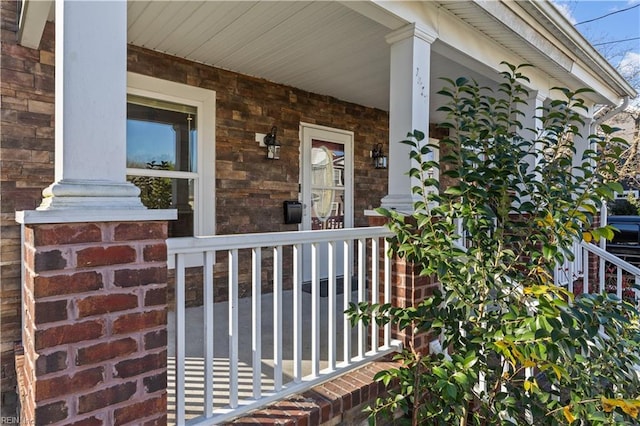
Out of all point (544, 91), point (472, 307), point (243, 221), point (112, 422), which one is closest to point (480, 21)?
point (544, 91)

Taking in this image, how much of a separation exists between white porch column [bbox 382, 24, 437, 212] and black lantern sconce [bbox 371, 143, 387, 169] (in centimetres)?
264

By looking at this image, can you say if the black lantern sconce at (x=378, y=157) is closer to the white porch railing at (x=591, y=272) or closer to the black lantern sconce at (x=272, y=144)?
the black lantern sconce at (x=272, y=144)

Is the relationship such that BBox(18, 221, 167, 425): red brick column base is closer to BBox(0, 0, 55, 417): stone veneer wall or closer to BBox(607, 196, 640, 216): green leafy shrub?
BBox(0, 0, 55, 417): stone veneer wall

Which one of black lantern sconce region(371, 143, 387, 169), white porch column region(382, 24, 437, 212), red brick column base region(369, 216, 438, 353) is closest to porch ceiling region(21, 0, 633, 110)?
white porch column region(382, 24, 437, 212)

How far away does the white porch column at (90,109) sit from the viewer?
4.18 ft

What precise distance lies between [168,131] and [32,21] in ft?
4.10

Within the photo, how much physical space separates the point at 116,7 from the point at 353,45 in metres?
2.12

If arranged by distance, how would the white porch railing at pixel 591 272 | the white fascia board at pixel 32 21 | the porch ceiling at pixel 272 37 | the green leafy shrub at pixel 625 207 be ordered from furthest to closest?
the green leafy shrub at pixel 625 207, the white porch railing at pixel 591 272, the porch ceiling at pixel 272 37, the white fascia board at pixel 32 21

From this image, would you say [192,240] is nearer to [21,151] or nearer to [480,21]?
[21,151]

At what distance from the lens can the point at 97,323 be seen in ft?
4.23

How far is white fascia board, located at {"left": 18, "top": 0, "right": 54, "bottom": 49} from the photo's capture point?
2.17 m

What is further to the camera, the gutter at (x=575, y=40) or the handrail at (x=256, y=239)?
the gutter at (x=575, y=40)

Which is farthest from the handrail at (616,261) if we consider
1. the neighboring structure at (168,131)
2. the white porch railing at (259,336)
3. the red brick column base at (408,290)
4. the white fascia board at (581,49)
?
the white porch railing at (259,336)

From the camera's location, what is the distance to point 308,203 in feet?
14.9
